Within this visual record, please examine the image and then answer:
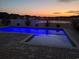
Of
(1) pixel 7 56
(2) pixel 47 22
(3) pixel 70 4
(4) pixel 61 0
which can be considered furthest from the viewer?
(2) pixel 47 22

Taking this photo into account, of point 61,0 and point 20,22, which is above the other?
point 61,0

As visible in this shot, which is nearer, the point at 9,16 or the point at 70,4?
the point at 70,4

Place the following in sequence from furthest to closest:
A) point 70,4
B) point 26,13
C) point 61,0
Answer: point 26,13 → point 70,4 → point 61,0

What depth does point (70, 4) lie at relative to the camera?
51.2 ft

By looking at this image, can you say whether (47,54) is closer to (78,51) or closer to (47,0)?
(78,51)

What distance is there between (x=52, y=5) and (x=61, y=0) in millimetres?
2099

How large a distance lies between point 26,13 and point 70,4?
6958mm

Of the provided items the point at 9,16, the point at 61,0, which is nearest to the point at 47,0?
the point at 61,0

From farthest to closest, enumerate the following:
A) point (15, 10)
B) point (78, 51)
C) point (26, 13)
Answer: point (26, 13), point (15, 10), point (78, 51)

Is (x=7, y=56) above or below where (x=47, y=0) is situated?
below

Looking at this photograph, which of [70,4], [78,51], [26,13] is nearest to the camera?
[78,51]

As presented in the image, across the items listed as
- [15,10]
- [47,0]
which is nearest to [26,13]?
[15,10]

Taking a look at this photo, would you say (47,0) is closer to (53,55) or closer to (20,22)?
(20,22)

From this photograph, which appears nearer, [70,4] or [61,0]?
[61,0]
